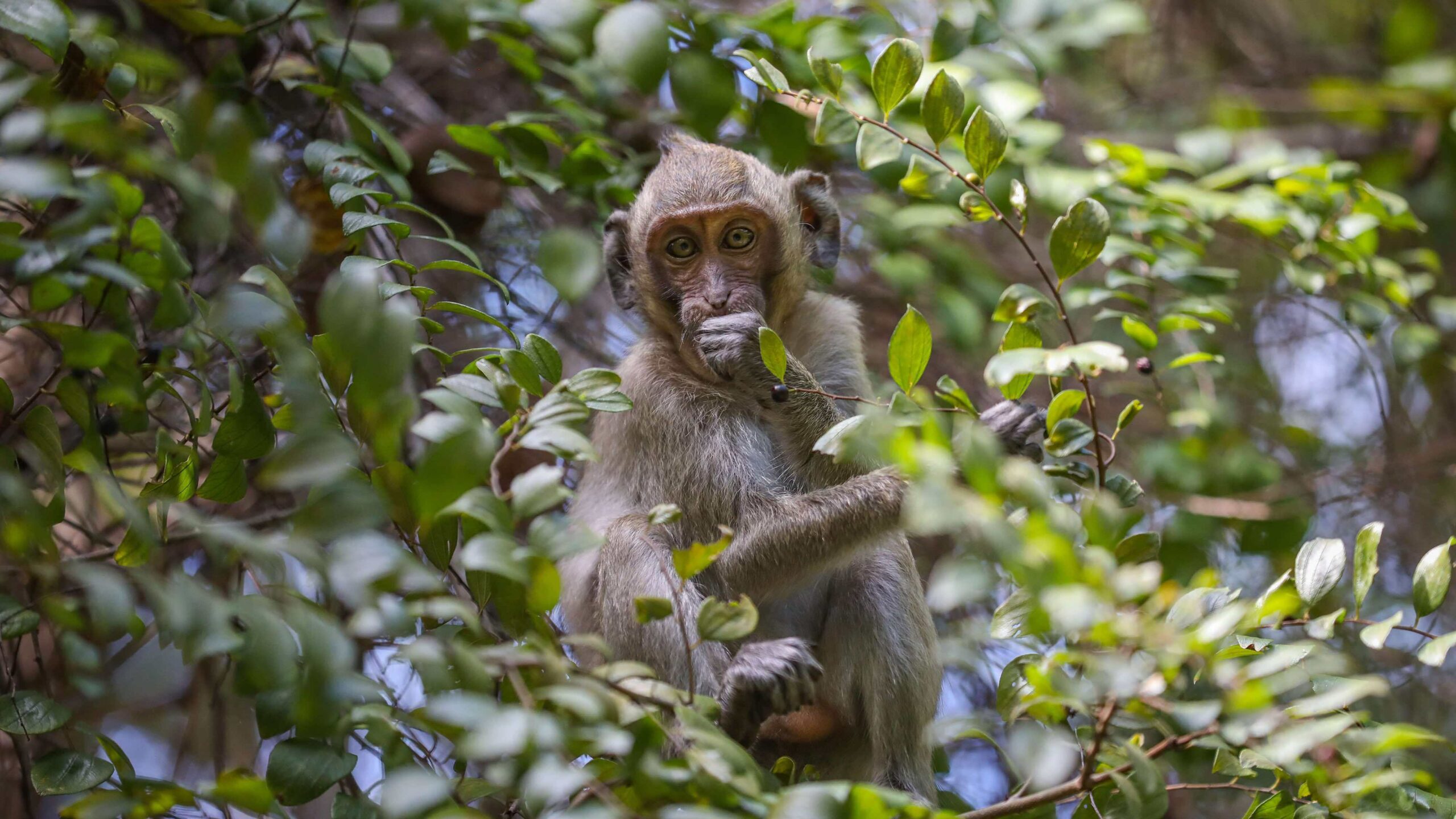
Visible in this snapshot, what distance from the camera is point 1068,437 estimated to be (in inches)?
139

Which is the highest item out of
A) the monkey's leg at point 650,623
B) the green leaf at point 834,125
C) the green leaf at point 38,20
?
the green leaf at point 38,20

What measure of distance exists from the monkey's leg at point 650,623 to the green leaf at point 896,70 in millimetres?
1852

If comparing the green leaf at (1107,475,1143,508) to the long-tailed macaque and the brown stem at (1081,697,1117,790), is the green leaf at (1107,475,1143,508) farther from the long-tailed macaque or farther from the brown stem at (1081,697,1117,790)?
the brown stem at (1081,697,1117,790)

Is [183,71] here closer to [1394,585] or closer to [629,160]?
[629,160]

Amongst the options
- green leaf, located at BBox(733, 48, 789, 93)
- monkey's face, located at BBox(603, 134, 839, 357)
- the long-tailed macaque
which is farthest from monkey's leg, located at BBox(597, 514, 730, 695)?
green leaf, located at BBox(733, 48, 789, 93)

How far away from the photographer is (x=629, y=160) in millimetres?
6180

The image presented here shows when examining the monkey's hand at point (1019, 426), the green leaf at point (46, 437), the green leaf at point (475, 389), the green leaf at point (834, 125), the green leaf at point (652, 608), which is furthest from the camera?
the monkey's hand at point (1019, 426)

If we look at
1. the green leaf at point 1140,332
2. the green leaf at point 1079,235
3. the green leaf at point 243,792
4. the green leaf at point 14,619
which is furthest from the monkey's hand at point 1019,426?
the green leaf at point 14,619

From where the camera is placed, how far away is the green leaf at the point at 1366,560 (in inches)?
127

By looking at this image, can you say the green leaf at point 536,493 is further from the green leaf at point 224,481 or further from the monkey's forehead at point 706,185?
the monkey's forehead at point 706,185

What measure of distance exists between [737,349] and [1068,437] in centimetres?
158

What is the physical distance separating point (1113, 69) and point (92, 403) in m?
9.11

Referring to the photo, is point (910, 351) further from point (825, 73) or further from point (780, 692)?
point (780, 692)

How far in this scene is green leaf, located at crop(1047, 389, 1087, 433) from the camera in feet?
10.9
